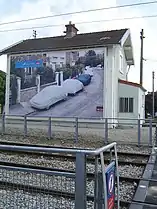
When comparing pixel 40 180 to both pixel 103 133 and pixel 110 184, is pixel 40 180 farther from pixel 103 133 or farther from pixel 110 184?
pixel 103 133

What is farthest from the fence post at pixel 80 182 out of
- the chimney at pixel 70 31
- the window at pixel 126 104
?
the chimney at pixel 70 31

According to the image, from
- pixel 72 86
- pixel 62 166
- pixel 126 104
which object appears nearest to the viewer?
pixel 62 166

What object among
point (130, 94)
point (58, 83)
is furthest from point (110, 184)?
point (58, 83)

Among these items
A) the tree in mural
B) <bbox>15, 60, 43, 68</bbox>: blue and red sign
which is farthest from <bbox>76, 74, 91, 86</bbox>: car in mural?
<bbox>15, 60, 43, 68</bbox>: blue and red sign

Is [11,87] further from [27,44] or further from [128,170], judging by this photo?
[128,170]

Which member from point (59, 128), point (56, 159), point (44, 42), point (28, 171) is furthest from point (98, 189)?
point (44, 42)

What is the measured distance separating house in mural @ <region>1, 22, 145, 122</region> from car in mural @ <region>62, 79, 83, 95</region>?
41cm

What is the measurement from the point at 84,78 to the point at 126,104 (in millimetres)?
3965

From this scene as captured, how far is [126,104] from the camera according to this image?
24.2 metres

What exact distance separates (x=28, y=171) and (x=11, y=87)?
2353cm

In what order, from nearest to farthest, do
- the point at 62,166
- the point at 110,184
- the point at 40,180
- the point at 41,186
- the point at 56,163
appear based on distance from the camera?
the point at 110,184 < the point at 40,180 < the point at 41,186 < the point at 62,166 < the point at 56,163

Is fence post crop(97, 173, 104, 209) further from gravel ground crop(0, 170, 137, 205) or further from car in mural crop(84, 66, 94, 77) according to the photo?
car in mural crop(84, 66, 94, 77)

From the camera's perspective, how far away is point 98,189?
Answer: 3.03m

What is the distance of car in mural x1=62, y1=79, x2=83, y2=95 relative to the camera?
2383 centimetres
